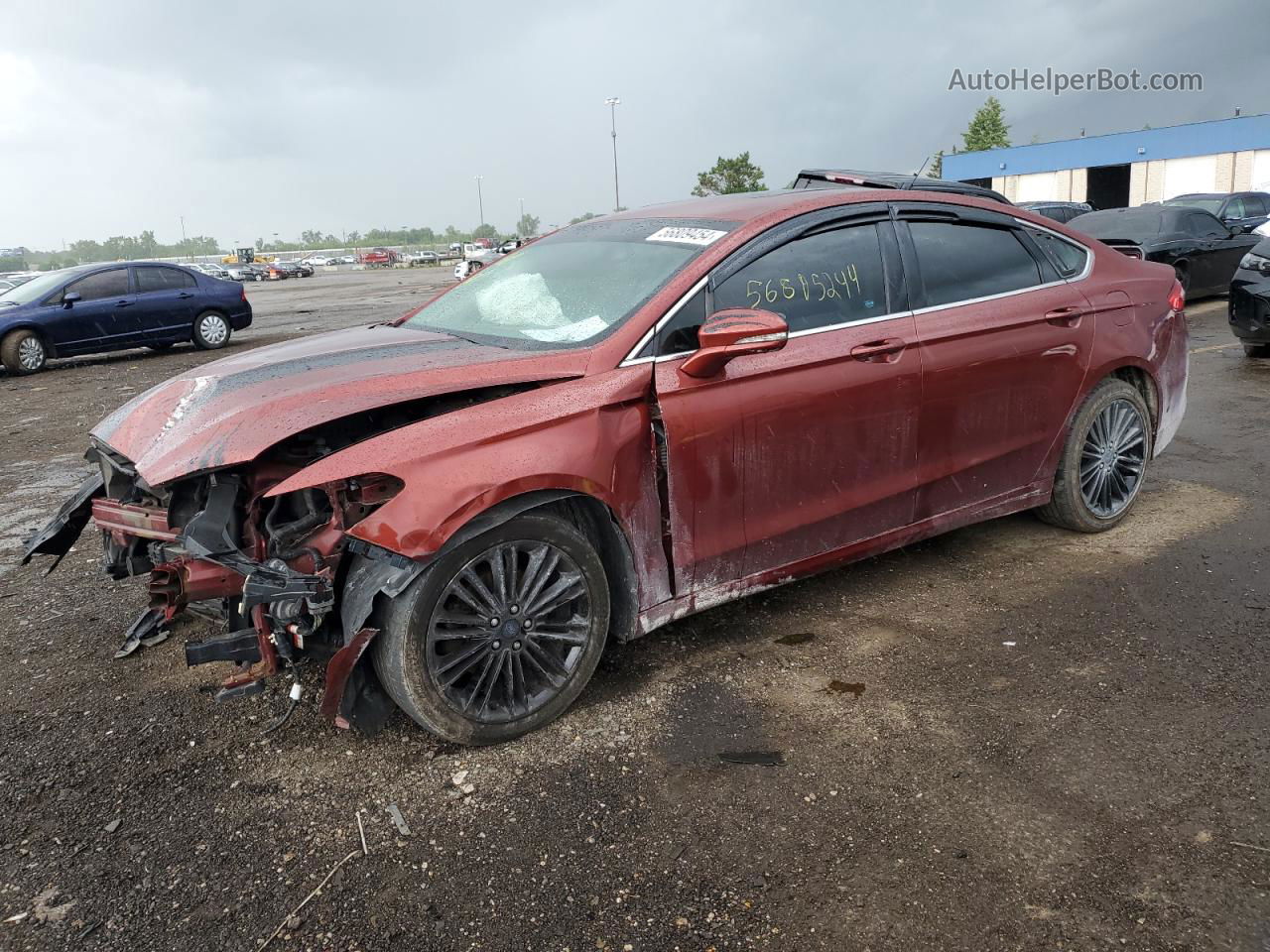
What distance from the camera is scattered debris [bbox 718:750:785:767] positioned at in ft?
9.48

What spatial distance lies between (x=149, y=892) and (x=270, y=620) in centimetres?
77

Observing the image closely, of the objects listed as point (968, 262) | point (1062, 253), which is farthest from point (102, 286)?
point (1062, 253)

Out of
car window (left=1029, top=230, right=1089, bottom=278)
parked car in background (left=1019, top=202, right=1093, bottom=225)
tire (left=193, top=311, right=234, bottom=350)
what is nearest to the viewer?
car window (left=1029, top=230, right=1089, bottom=278)

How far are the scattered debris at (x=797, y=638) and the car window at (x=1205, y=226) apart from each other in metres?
12.2

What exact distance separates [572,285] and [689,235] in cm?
49

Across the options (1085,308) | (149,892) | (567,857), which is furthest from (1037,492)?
(149,892)

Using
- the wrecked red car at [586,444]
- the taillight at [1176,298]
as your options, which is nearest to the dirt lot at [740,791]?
the wrecked red car at [586,444]

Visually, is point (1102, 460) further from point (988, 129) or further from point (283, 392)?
point (988, 129)

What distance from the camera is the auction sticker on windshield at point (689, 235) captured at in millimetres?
3459

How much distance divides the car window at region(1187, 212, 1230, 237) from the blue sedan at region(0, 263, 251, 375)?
14329 mm

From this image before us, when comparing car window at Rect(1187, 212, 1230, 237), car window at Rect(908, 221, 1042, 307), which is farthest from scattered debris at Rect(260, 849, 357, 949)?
car window at Rect(1187, 212, 1230, 237)

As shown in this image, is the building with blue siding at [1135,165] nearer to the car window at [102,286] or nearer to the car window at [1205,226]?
the car window at [1205,226]

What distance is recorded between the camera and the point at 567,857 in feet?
8.21

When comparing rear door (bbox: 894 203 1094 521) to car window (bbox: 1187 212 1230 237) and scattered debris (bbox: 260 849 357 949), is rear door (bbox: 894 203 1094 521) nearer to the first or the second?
scattered debris (bbox: 260 849 357 949)
